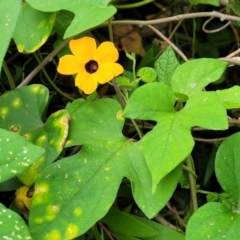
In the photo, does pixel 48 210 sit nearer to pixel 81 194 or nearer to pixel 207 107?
pixel 81 194

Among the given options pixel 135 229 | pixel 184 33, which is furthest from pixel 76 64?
pixel 184 33

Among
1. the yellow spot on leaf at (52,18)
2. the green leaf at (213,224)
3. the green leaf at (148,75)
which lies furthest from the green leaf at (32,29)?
the green leaf at (213,224)

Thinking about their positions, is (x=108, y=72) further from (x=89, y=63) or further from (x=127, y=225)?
(x=127, y=225)

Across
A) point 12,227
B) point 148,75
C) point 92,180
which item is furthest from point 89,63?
point 12,227

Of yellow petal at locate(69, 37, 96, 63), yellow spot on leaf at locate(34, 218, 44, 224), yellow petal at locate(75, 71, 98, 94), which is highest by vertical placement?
yellow petal at locate(69, 37, 96, 63)

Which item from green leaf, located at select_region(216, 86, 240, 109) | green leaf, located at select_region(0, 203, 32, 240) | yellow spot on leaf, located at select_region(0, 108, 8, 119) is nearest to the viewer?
green leaf, located at select_region(0, 203, 32, 240)

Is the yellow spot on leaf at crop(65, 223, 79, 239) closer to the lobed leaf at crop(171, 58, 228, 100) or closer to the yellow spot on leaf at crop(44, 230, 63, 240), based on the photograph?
the yellow spot on leaf at crop(44, 230, 63, 240)

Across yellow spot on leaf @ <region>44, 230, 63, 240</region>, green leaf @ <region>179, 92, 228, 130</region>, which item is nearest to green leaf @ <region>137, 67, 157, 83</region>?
green leaf @ <region>179, 92, 228, 130</region>
